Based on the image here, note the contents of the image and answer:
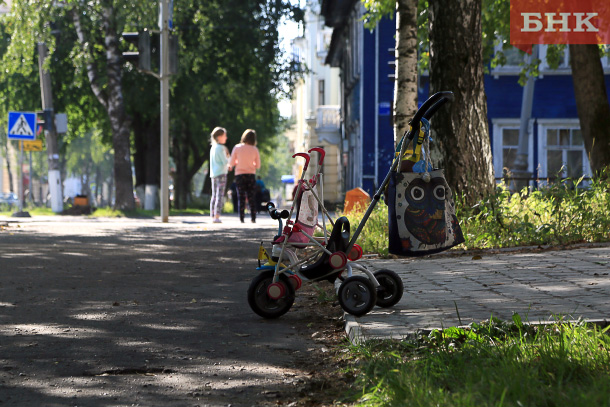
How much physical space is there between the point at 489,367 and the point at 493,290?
116 inches

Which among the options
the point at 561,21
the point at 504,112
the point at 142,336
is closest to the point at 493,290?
the point at 142,336

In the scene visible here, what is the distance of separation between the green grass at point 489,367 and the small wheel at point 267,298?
1.48 metres

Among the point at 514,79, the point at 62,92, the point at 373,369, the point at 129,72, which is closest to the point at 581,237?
the point at 373,369

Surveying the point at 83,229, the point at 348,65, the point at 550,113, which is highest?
the point at 348,65

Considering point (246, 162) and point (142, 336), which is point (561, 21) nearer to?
point (246, 162)

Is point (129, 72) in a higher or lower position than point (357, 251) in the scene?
higher

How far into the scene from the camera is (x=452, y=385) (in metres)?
3.92

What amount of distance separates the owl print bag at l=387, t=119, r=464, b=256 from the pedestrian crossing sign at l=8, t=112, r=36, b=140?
856 inches

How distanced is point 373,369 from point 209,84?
2951 centimetres

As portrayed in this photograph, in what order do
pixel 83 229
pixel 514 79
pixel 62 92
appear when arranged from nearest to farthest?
pixel 83 229 → pixel 514 79 → pixel 62 92

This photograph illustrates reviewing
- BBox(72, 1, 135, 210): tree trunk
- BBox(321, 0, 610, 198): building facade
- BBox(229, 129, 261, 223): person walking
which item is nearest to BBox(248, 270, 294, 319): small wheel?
BBox(229, 129, 261, 223): person walking

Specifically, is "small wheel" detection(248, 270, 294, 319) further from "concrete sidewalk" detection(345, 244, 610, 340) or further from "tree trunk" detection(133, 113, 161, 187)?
"tree trunk" detection(133, 113, 161, 187)

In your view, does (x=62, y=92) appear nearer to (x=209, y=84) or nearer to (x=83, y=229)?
(x=209, y=84)

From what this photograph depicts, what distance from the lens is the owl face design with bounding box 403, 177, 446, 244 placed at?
20.4 feet
